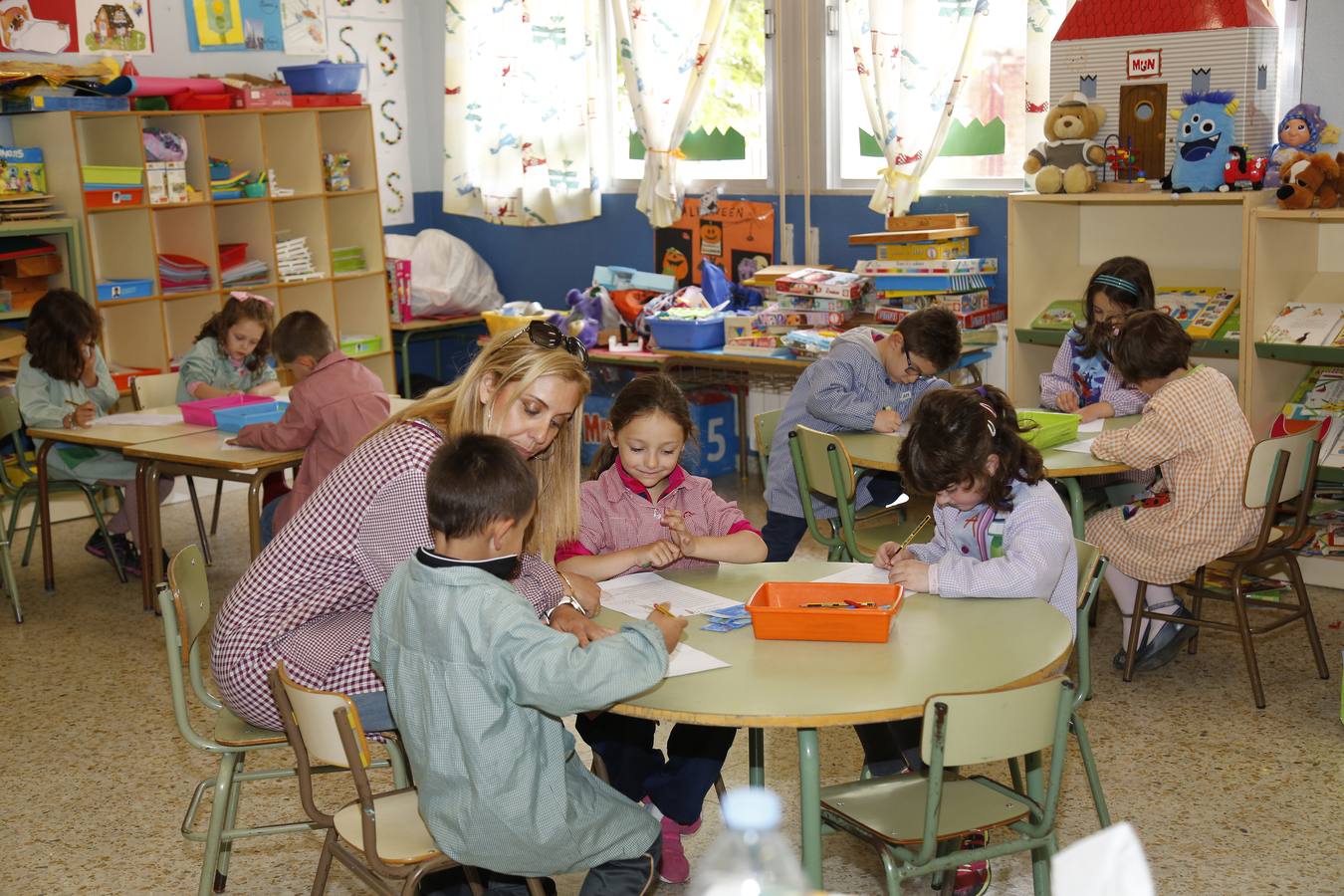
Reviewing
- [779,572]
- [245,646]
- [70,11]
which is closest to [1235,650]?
[779,572]

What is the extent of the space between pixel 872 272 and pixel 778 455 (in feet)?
4.95

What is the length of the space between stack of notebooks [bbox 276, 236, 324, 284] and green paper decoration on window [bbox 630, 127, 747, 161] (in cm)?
189

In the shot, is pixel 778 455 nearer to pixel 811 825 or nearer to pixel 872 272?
pixel 872 272

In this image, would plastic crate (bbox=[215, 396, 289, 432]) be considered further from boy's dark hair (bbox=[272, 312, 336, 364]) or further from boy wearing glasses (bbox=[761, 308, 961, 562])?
boy wearing glasses (bbox=[761, 308, 961, 562])

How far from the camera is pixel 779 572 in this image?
9.04 ft

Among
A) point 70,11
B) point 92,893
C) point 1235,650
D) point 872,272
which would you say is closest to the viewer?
point 92,893

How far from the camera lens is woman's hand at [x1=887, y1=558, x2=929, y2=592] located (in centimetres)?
250

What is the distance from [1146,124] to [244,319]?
10.9 ft

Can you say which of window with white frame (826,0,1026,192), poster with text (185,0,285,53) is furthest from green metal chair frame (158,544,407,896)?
poster with text (185,0,285,53)

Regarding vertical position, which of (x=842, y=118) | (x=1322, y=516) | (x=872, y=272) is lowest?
(x=1322, y=516)

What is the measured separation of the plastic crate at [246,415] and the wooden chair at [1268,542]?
280 centimetres

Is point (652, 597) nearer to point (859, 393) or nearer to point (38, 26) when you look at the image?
point (859, 393)

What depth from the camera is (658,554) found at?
2654mm

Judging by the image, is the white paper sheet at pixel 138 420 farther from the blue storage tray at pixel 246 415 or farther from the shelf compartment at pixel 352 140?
the shelf compartment at pixel 352 140
